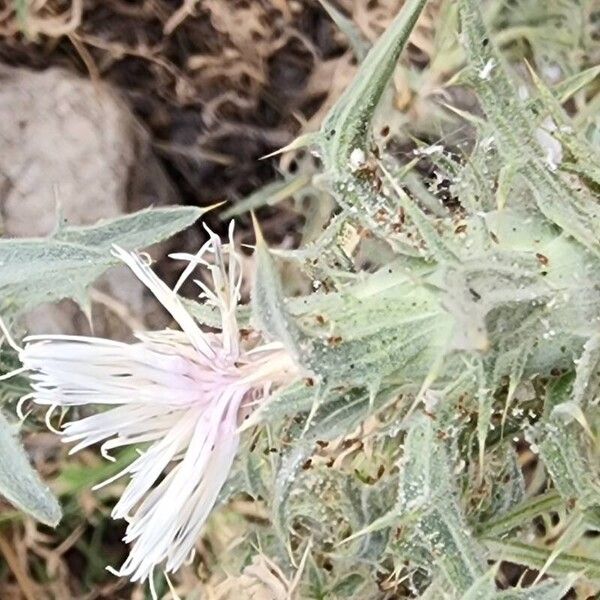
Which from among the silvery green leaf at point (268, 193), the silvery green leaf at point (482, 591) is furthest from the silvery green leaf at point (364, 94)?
the silvery green leaf at point (268, 193)

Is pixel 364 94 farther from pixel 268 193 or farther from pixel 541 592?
pixel 268 193

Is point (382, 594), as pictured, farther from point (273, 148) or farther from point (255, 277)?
point (273, 148)

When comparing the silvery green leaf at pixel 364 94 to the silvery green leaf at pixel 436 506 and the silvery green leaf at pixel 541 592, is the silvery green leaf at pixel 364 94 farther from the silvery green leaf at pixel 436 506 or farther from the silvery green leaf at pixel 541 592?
the silvery green leaf at pixel 541 592

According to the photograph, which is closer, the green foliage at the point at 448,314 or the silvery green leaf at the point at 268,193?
the green foliage at the point at 448,314

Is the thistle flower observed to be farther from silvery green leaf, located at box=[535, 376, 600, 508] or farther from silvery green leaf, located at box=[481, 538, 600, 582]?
silvery green leaf, located at box=[481, 538, 600, 582]

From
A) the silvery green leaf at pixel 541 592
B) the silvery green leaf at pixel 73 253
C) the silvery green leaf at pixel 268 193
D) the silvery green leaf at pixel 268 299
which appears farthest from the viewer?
the silvery green leaf at pixel 268 193

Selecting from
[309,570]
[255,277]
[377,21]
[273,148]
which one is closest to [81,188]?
[273,148]

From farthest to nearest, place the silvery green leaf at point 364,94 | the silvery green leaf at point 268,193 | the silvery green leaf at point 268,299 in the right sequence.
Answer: the silvery green leaf at point 268,193, the silvery green leaf at point 364,94, the silvery green leaf at point 268,299
